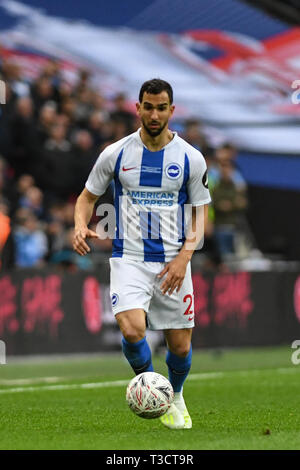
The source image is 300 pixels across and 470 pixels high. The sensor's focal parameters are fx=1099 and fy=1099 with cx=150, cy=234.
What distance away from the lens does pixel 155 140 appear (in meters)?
7.96

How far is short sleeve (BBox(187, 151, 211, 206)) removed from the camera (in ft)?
26.2

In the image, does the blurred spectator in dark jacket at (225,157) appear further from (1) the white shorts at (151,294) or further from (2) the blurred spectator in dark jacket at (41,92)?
(1) the white shorts at (151,294)

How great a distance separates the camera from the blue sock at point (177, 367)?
8.16 m

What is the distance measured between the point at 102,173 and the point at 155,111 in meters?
0.65

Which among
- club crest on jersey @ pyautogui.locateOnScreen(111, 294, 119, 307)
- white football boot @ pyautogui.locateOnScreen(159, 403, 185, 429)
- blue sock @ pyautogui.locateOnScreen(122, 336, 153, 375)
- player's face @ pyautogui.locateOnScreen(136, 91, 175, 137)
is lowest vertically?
white football boot @ pyautogui.locateOnScreen(159, 403, 185, 429)

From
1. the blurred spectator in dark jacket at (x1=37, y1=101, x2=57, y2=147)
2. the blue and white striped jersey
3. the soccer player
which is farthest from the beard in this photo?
the blurred spectator in dark jacket at (x1=37, y1=101, x2=57, y2=147)

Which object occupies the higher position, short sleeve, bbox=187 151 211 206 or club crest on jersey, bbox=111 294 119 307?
short sleeve, bbox=187 151 211 206

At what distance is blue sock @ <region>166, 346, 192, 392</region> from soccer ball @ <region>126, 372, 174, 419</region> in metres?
0.62

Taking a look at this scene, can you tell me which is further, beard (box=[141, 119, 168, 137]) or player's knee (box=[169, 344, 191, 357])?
player's knee (box=[169, 344, 191, 357])

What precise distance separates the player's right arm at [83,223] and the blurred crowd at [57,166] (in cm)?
731

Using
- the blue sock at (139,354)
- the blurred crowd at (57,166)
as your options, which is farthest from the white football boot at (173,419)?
the blurred crowd at (57,166)

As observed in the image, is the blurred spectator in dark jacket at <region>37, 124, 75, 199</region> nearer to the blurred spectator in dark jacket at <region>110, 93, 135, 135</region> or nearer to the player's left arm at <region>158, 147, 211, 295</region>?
the blurred spectator in dark jacket at <region>110, 93, 135, 135</region>

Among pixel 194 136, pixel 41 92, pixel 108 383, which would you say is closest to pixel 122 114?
pixel 194 136

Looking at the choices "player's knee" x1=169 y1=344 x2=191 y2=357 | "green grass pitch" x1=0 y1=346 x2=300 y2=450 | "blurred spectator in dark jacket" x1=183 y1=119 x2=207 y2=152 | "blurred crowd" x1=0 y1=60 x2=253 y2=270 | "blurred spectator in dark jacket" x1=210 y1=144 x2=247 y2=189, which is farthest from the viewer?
"blurred spectator in dark jacket" x1=210 y1=144 x2=247 y2=189
